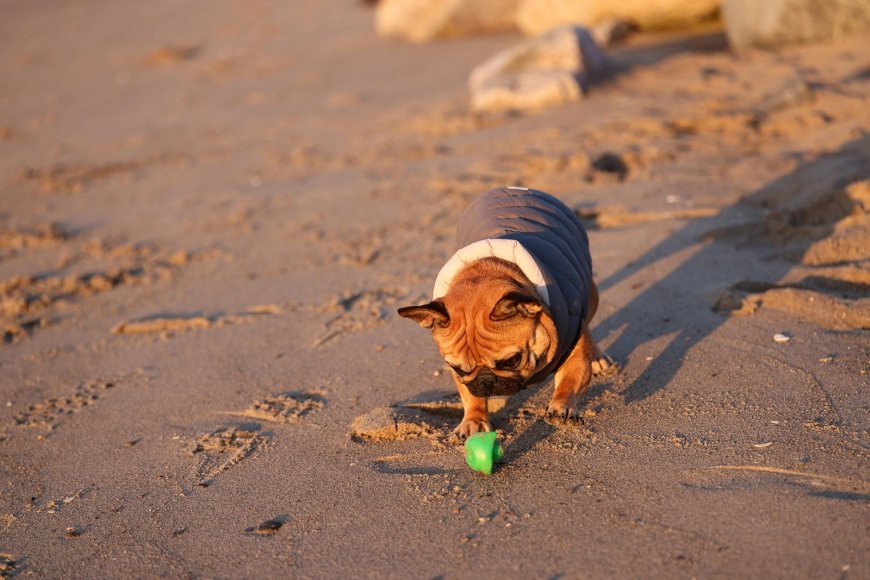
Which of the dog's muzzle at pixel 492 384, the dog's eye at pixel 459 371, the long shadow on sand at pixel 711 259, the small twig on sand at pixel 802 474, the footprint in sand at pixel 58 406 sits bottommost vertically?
the long shadow on sand at pixel 711 259

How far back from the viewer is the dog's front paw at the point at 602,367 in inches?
207

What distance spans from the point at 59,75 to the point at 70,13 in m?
8.77

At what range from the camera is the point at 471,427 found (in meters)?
4.61

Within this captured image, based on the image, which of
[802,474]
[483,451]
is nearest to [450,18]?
[483,451]

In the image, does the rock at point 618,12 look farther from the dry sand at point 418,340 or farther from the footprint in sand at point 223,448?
the footprint in sand at point 223,448

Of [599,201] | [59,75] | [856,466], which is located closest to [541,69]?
[599,201]

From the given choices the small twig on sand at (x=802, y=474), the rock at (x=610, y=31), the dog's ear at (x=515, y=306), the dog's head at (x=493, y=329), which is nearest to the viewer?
the small twig on sand at (x=802, y=474)

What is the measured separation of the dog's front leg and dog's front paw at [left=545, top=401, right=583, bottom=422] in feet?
1.09

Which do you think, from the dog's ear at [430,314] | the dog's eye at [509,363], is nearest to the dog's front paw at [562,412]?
the dog's eye at [509,363]

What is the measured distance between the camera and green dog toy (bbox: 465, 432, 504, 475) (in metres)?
4.23

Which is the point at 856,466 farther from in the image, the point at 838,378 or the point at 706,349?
the point at 706,349

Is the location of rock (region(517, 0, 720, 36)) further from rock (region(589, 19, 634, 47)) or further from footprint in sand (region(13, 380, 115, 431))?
footprint in sand (region(13, 380, 115, 431))

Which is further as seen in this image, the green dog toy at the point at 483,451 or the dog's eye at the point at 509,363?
the green dog toy at the point at 483,451

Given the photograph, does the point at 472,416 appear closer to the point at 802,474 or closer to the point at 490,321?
the point at 490,321
